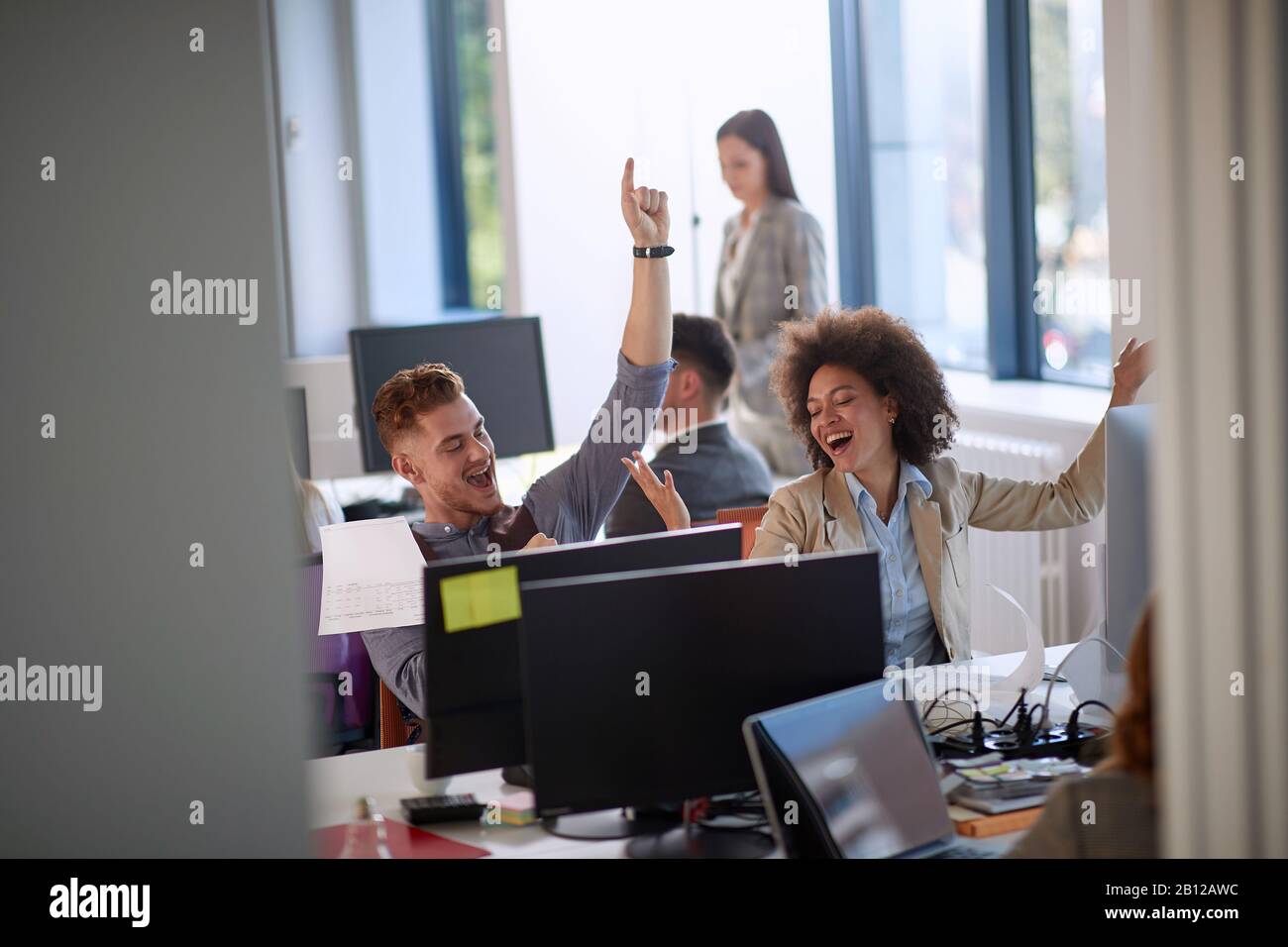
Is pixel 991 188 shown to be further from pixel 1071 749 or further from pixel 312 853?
pixel 312 853

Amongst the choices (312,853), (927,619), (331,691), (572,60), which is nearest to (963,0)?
(572,60)

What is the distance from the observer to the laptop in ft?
5.48

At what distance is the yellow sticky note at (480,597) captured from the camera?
1.88m

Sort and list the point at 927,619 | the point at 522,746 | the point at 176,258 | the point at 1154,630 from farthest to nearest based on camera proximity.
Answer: the point at 927,619 → the point at 522,746 → the point at 1154,630 → the point at 176,258

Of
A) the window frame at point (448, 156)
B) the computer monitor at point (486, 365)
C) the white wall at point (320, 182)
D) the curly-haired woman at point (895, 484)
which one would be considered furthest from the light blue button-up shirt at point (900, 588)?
the window frame at point (448, 156)

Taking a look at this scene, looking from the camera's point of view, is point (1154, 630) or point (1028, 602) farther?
point (1028, 602)

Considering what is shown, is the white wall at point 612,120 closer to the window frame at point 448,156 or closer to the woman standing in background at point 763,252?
the woman standing in background at point 763,252

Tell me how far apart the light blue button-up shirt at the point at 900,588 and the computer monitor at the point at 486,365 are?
4.95 feet

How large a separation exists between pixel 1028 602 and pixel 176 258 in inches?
127

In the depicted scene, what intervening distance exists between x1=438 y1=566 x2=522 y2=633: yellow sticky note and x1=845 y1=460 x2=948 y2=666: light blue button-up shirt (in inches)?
35.3

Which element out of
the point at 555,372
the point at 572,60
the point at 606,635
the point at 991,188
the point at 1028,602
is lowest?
the point at 1028,602

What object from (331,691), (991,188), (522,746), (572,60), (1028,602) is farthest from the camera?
(572,60)

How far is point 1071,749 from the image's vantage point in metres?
2.07
